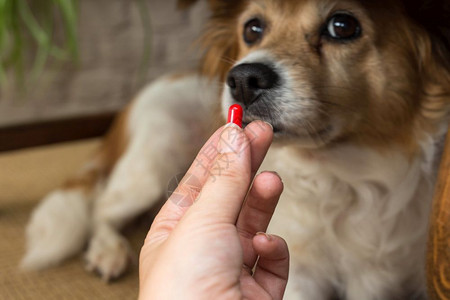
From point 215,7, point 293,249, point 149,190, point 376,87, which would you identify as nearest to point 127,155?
point 149,190

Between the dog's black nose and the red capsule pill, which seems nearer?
the red capsule pill

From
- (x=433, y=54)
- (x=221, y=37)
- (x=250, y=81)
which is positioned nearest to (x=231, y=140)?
(x=250, y=81)

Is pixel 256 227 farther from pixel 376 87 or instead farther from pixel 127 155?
pixel 127 155

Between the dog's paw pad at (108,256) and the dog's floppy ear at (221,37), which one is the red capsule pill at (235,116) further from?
the dog's paw pad at (108,256)

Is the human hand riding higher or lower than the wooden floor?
higher

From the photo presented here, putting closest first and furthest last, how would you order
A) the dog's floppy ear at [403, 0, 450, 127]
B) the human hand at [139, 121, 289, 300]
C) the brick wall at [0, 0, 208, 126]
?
the human hand at [139, 121, 289, 300]
the dog's floppy ear at [403, 0, 450, 127]
the brick wall at [0, 0, 208, 126]

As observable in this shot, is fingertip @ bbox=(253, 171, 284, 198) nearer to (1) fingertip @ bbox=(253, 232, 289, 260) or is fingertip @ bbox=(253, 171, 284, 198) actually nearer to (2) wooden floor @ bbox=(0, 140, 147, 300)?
(1) fingertip @ bbox=(253, 232, 289, 260)

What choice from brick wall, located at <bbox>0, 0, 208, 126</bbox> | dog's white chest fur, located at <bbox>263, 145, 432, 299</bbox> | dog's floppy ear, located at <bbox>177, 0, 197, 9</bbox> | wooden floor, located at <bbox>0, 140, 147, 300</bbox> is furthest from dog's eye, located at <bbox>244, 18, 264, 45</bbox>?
A: brick wall, located at <bbox>0, 0, 208, 126</bbox>
